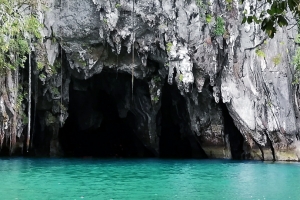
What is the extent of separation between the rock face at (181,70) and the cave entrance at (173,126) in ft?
0.49

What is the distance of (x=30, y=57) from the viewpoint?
56.9 feet

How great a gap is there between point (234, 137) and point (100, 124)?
765cm

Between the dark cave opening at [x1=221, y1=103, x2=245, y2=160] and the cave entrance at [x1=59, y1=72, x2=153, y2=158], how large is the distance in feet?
15.5

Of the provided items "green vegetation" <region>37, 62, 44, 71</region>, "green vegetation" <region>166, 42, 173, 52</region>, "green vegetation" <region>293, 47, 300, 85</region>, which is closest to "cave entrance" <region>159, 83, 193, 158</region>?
"green vegetation" <region>166, 42, 173, 52</region>

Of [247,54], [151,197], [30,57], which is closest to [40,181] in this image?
[151,197]

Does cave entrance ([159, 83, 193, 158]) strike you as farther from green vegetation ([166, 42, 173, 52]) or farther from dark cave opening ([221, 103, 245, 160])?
green vegetation ([166, 42, 173, 52])

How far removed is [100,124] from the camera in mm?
24328

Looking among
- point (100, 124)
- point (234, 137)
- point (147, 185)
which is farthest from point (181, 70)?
Answer: point (147, 185)

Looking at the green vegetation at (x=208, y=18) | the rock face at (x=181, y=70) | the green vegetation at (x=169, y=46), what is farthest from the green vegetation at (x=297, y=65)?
the green vegetation at (x=169, y=46)

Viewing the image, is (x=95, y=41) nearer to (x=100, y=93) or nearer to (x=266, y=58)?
(x=100, y=93)

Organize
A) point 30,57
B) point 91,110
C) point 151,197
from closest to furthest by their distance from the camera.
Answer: point 151,197 < point 30,57 < point 91,110

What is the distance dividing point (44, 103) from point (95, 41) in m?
4.09

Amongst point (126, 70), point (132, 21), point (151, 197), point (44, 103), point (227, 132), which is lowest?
point (151, 197)

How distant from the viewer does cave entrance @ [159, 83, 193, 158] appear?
21555 mm
